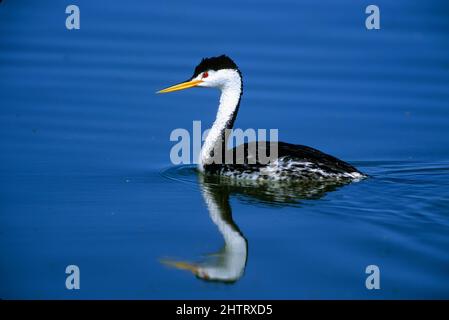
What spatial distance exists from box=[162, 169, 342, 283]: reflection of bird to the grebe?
10 cm

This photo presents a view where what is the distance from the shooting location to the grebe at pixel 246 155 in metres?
9.03

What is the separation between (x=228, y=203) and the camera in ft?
28.4

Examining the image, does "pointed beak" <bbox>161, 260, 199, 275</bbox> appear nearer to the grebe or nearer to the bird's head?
the grebe

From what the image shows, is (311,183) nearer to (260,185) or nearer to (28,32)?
(260,185)

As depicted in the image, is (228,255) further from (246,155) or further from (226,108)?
(226,108)

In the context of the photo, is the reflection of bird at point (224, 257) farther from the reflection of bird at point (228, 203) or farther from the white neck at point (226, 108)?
the white neck at point (226, 108)

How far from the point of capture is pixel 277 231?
766 cm

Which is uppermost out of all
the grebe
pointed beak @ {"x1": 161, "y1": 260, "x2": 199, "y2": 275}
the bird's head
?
the bird's head

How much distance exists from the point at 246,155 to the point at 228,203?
2.81ft

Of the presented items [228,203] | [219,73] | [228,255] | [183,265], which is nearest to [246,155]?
[228,203]

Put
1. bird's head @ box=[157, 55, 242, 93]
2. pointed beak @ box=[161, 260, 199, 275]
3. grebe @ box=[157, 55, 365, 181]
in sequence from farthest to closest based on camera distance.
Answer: bird's head @ box=[157, 55, 242, 93] → grebe @ box=[157, 55, 365, 181] → pointed beak @ box=[161, 260, 199, 275]

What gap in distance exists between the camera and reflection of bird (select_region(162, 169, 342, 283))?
22.8 ft

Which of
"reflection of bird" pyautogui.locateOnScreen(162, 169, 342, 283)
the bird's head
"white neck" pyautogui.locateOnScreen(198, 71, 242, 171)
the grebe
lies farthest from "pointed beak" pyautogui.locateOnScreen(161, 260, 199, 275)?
the bird's head

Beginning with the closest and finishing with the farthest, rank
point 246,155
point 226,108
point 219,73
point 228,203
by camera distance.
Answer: point 228,203, point 246,155, point 219,73, point 226,108
